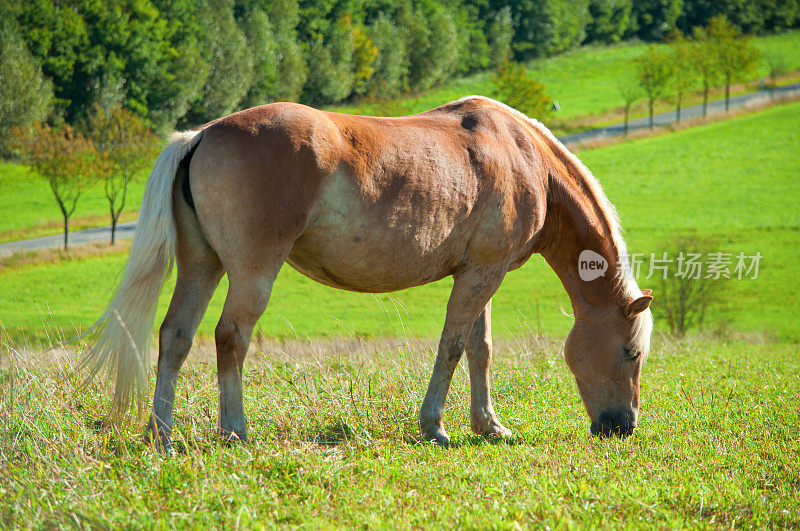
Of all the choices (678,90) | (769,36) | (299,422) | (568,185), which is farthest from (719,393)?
(769,36)

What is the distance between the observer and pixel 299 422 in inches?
210

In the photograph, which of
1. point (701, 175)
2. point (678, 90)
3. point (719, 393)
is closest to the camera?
point (719, 393)

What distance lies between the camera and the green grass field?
20328 mm

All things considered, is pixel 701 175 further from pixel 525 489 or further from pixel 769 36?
pixel 769 36

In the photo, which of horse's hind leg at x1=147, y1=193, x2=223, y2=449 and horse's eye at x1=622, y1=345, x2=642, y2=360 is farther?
horse's eye at x1=622, y1=345, x2=642, y2=360

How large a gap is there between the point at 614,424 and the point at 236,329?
10.2 ft

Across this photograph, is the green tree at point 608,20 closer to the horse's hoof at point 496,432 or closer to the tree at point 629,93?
the tree at point 629,93

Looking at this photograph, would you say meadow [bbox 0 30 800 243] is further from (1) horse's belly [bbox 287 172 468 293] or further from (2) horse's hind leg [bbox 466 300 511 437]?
(1) horse's belly [bbox 287 172 468 293]

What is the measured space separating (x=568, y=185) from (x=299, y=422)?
286 centimetres

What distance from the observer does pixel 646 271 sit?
25.1 metres

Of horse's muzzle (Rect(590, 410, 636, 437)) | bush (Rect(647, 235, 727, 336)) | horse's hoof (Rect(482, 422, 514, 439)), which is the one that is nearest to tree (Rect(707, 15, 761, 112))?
bush (Rect(647, 235, 727, 336))

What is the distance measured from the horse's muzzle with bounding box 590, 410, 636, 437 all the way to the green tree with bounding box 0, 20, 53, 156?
36502mm

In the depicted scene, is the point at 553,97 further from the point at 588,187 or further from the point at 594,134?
the point at 588,187

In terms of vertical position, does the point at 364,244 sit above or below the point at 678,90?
above
